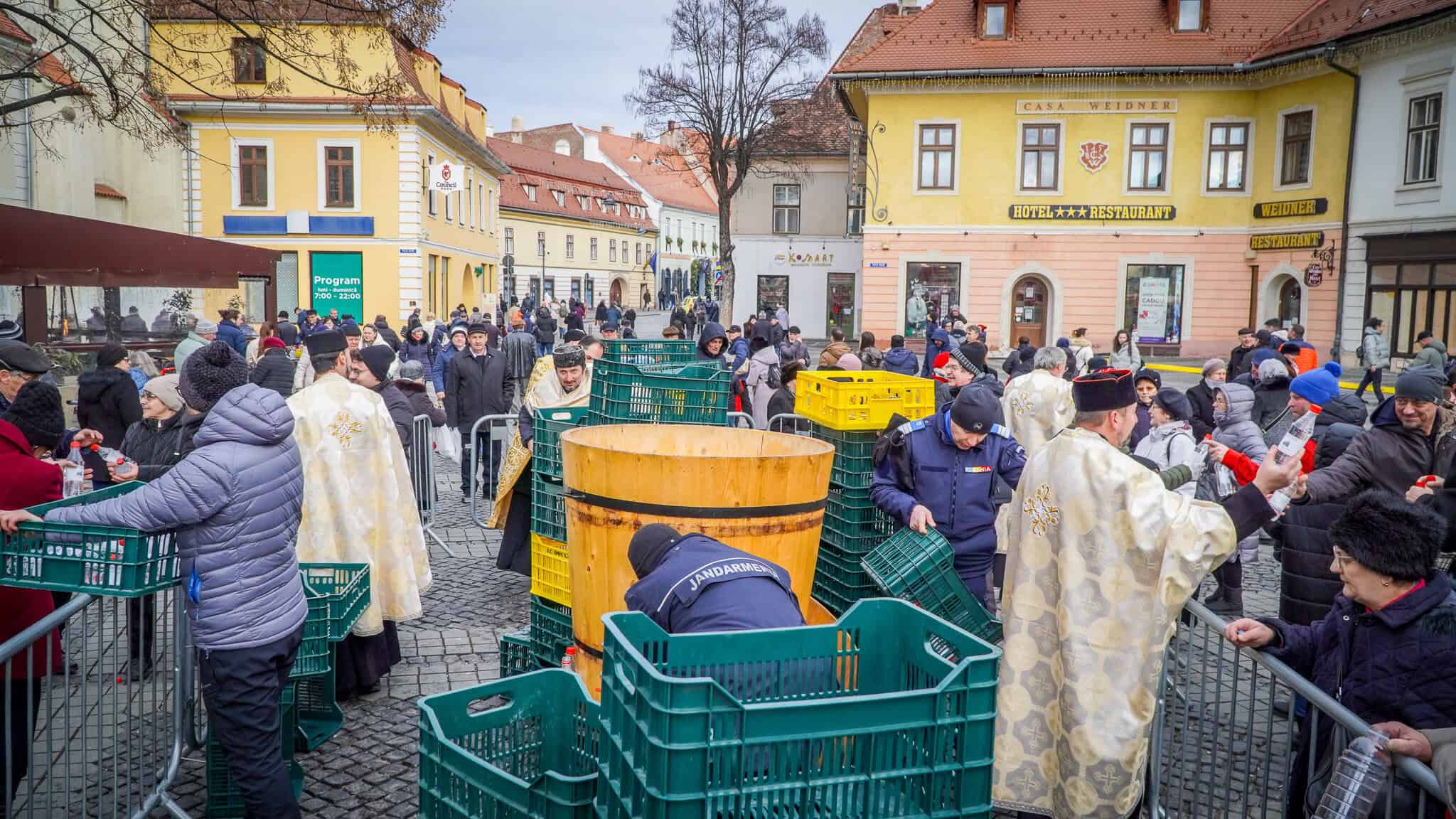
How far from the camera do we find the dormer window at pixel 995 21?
100.0ft

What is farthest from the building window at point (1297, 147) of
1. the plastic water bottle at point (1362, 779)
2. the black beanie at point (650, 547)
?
the black beanie at point (650, 547)

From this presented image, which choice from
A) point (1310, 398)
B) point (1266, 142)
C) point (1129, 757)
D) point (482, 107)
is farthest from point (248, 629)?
point (482, 107)

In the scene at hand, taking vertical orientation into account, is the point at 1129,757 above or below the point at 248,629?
below

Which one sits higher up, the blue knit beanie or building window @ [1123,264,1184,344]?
building window @ [1123,264,1184,344]

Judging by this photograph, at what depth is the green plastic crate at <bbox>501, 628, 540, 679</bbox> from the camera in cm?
562

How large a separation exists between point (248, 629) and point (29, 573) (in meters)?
0.73

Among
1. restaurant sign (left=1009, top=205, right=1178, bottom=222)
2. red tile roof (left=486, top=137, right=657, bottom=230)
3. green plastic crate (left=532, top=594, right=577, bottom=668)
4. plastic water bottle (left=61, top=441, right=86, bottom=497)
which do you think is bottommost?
green plastic crate (left=532, top=594, right=577, bottom=668)

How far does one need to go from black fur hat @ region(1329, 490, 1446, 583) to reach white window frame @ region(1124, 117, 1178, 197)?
2858cm

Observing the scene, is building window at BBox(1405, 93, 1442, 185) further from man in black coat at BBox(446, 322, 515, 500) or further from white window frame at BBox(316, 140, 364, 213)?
white window frame at BBox(316, 140, 364, 213)

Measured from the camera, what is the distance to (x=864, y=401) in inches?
226

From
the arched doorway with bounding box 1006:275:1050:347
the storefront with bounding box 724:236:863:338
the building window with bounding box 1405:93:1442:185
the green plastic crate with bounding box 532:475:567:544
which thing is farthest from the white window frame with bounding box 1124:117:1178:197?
the green plastic crate with bounding box 532:475:567:544

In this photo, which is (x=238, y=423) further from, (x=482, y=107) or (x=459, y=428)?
(x=482, y=107)

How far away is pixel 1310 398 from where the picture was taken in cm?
713

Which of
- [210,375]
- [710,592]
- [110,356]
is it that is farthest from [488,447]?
[710,592]
